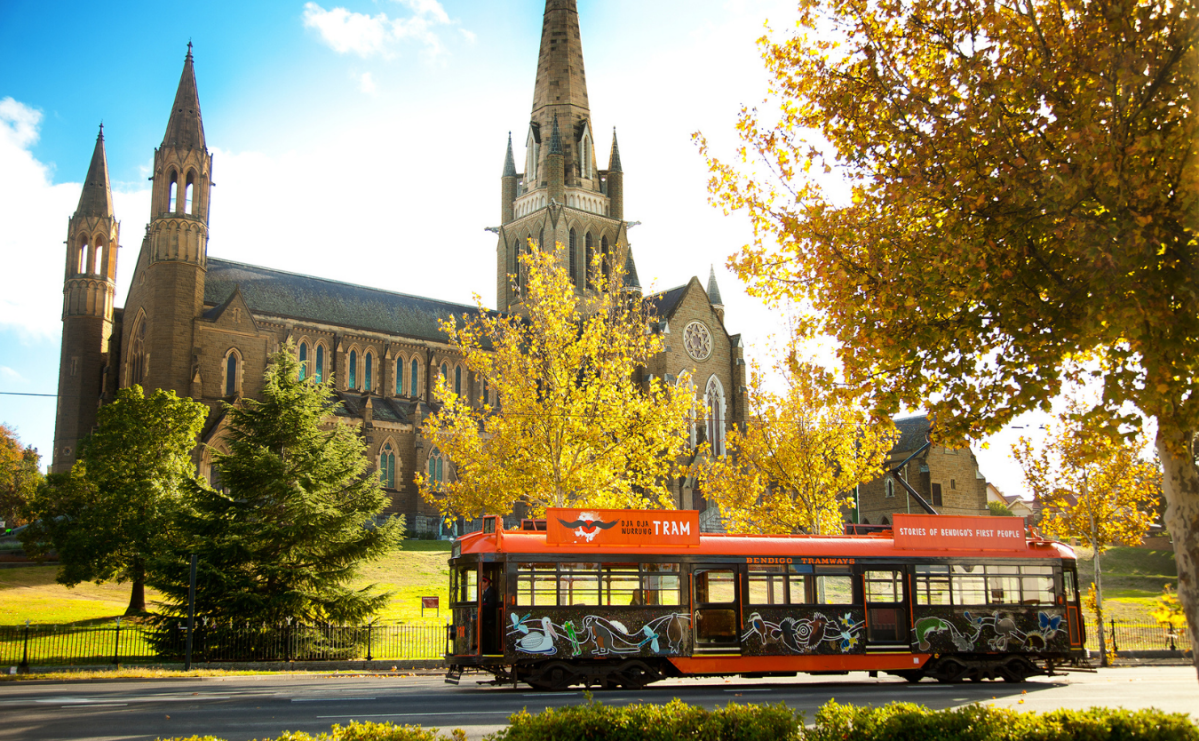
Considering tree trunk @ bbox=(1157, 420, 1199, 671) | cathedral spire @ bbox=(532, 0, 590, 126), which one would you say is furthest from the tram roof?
cathedral spire @ bbox=(532, 0, 590, 126)

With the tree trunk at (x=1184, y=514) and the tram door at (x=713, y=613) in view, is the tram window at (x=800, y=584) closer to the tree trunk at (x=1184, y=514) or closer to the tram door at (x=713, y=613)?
the tram door at (x=713, y=613)

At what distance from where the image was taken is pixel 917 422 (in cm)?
6006

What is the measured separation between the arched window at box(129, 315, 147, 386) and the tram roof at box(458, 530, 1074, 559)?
3660 centimetres

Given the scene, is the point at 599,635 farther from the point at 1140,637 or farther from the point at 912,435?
the point at 912,435

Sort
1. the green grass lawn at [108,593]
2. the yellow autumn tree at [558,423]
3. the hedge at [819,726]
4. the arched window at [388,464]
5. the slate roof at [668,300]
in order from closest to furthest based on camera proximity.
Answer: the hedge at [819,726] < the yellow autumn tree at [558,423] < the green grass lawn at [108,593] < the arched window at [388,464] < the slate roof at [668,300]

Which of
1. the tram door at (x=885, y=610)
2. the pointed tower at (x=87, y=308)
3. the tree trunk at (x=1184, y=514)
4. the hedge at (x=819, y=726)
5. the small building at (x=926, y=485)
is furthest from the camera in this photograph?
the small building at (x=926, y=485)

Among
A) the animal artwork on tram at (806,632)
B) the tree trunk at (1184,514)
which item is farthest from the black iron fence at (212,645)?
the tree trunk at (1184,514)

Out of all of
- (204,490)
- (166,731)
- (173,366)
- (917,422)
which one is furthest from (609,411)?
(917,422)

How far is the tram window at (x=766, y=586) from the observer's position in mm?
18594

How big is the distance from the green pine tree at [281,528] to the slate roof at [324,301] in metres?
25.3

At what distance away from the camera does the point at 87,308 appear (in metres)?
51.2

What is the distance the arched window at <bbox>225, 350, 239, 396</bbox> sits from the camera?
48.5 meters

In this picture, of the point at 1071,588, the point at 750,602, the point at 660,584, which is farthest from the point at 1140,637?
the point at 660,584

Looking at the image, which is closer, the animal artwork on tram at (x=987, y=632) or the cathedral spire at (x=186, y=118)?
the animal artwork on tram at (x=987, y=632)
